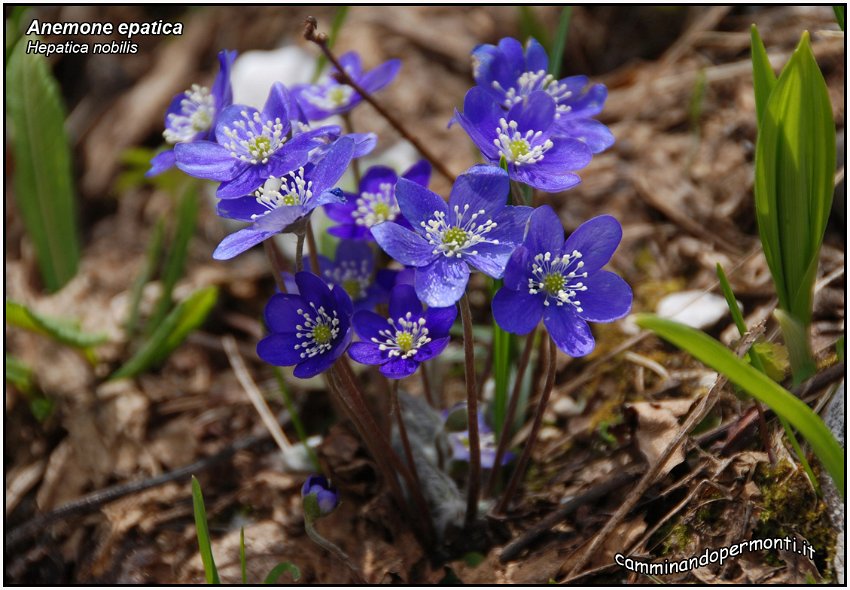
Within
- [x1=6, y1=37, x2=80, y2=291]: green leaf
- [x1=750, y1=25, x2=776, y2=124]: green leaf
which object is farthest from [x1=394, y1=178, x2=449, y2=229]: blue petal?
[x1=6, y1=37, x2=80, y2=291]: green leaf

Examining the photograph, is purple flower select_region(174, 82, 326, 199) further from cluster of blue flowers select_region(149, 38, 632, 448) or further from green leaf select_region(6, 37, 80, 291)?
green leaf select_region(6, 37, 80, 291)

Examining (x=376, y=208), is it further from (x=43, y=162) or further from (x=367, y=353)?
(x=43, y=162)

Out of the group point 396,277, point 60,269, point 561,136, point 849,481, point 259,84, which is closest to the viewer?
point 849,481

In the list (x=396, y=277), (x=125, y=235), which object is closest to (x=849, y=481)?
(x=396, y=277)

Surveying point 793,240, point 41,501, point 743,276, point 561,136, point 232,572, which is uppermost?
point 561,136

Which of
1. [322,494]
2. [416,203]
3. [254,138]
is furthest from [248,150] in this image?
[322,494]

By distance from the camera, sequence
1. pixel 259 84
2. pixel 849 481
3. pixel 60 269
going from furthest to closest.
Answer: pixel 259 84 < pixel 60 269 < pixel 849 481

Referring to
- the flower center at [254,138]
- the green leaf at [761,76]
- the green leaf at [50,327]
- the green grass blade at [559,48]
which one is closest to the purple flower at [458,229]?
the flower center at [254,138]

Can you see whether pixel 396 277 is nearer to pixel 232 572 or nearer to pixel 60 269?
pixel 232 572
